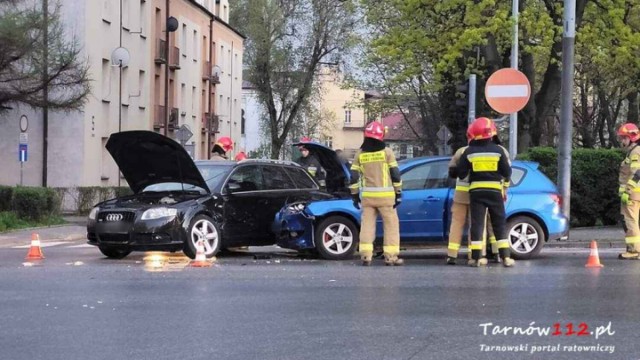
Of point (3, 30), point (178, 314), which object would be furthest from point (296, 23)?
point (178, 314)

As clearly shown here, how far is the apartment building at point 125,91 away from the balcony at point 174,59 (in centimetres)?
6

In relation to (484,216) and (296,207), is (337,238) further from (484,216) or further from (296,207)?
(484,216)

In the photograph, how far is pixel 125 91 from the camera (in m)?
35.9

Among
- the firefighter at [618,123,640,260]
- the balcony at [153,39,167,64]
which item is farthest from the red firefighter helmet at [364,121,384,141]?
the balcony at [153,39,167,64]

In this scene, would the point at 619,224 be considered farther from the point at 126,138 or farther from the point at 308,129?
the point at 308,129

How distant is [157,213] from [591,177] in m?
10.1

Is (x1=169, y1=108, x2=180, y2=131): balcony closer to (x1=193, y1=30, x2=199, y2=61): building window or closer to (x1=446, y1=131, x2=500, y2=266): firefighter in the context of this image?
(x1=193, y1=30, x2=199, y2=61): building window

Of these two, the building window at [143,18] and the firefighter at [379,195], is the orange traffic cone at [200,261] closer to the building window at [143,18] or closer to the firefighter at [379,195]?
the firefighter at [379,195]

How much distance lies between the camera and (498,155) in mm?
11047

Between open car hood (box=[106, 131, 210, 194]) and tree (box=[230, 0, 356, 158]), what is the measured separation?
1527 inches

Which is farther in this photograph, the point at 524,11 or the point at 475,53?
the point at 475,53

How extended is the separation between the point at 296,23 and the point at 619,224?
3653 centimetres

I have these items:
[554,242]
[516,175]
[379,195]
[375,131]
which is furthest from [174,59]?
[379,195]

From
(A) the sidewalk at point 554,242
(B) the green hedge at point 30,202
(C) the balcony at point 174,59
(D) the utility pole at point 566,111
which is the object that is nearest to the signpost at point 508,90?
(D) the utility pole at point 566,111
